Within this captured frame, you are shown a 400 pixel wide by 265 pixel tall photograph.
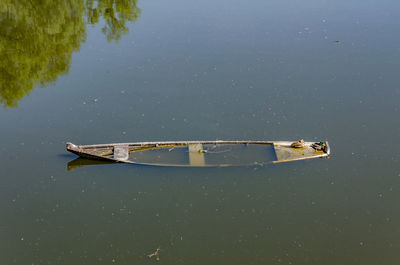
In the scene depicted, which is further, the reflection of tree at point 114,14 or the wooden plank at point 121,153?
the reflection of tree at point 114,14

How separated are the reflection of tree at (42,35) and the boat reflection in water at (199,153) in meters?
5.57

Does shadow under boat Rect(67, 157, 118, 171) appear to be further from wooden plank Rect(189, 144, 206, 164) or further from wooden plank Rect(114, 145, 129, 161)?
wooden plank Rect(189, 144, 206, 164)

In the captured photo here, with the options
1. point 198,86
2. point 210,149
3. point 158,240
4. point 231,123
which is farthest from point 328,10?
point 158,240

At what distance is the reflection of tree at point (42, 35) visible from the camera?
787 inches

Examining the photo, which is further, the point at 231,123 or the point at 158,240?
the point at 231,123

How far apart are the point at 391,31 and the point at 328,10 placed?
164 inches

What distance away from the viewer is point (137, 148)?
51.4ft

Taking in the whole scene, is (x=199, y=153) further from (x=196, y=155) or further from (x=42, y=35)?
(x=42, y=35)

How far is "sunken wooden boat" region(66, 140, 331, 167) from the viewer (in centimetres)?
1504

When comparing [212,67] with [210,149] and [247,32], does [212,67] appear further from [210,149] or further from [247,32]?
[210,149]

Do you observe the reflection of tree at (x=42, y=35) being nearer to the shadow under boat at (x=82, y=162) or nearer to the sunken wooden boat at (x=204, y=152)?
the shadow under boat at (x=82, y=162)

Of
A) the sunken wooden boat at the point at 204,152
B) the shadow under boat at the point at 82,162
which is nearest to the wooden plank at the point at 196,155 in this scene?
the sunken wooden boat at the point at 204,152

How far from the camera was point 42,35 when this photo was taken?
72.4 feet

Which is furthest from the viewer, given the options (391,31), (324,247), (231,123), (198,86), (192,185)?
(391,31)
